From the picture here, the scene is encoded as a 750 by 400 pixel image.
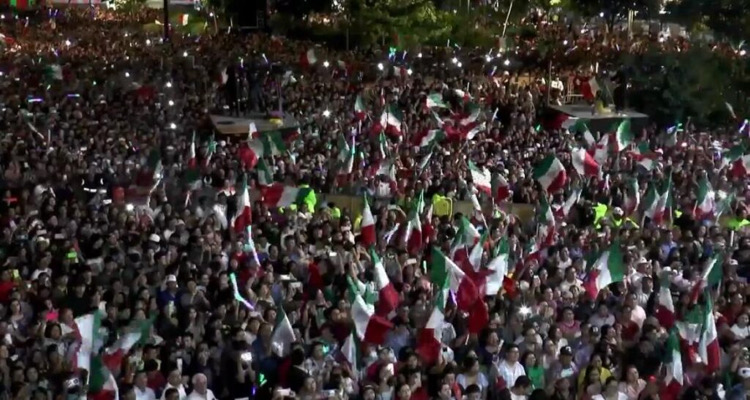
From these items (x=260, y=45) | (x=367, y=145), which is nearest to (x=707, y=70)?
(x=367, y=145)

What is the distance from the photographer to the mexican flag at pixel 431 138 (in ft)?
68.7

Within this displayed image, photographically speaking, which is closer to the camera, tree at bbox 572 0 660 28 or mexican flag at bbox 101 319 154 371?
mexican flag at bbox 101 319 154 371

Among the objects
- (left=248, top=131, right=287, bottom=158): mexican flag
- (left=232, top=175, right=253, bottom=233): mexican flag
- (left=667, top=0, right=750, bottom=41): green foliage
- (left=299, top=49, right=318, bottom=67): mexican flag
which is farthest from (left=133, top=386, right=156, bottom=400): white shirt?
(left=667, top=0, right=750, bottom=41): green foliage

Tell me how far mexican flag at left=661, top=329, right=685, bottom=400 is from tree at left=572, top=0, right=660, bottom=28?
43.0 m

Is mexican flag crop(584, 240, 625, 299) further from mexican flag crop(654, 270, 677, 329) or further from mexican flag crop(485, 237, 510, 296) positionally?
mexican flag crop(485, 237, 510, 296)

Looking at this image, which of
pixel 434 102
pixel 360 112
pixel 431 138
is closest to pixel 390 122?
pixel 431 138

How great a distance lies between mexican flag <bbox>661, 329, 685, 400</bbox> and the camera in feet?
31.6

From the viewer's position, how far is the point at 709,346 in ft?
33.6

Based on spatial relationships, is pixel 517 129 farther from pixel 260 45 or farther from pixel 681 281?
pixel 260 45

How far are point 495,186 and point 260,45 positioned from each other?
26228 millimetres

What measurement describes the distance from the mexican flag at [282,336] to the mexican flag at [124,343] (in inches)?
42.2

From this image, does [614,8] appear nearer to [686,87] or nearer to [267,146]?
A: [686,87]

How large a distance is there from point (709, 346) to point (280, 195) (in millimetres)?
7207

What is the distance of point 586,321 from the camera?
1112 cm
